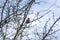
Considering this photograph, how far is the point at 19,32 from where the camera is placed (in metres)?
1.69

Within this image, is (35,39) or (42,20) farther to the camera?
(42,20)

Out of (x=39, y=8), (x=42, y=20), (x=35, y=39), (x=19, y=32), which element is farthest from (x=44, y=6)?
(x=19, y=32)

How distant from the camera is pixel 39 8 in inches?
221

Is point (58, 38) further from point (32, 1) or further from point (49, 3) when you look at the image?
point (32, 1)

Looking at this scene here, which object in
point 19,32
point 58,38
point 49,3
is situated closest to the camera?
point 19,32

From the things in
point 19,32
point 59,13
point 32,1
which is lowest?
point 59,13

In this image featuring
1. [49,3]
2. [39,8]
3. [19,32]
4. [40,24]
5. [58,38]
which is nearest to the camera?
[19,32]

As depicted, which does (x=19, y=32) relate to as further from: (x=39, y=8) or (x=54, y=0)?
(x=54, y=0)

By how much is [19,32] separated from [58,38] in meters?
2.91

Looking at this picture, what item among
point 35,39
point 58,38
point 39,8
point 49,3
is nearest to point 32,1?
point 35,39

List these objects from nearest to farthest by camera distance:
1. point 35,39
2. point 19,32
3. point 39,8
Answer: point 19,32, point 35,39, point 39,8

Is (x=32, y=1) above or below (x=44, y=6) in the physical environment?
above

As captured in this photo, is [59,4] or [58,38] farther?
[59,4]

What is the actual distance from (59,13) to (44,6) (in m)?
0.39
